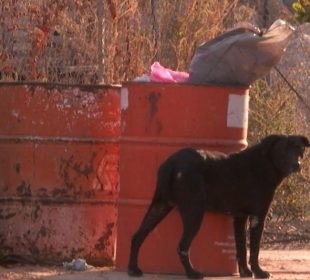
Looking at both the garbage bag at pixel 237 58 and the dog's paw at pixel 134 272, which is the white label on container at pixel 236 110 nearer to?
the garbage bag at pixel 237 58

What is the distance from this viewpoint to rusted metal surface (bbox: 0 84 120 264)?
9.83 meters

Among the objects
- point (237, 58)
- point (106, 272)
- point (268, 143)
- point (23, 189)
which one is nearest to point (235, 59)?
point (237, 58)

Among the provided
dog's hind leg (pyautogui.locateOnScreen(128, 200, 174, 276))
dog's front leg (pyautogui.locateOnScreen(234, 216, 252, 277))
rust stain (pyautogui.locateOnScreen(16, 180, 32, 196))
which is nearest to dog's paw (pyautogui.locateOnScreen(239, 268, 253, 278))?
dog's front leg (pyautogui.locateOnScreen(234, 216, 252, 277))

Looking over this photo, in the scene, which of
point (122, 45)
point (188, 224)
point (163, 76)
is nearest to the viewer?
point (188, 224)

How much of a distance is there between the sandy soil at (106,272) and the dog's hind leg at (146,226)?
0.12 metres

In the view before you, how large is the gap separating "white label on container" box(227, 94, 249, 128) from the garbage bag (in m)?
0.16

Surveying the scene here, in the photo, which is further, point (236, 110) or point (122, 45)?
point (122, 45)

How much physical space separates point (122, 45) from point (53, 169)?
326cm

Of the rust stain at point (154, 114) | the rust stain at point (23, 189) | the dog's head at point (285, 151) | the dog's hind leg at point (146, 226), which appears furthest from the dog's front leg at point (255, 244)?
the rust stain at point (23, 189)

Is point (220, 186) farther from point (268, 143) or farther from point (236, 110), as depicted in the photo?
point (236, 110)

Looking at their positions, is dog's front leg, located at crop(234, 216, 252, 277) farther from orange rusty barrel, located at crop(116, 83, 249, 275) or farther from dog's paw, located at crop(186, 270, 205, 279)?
dog's paw, located at crop(186, 270, 205, 279)

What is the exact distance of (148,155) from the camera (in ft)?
30.5

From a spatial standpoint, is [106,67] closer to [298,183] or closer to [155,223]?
[298,183]

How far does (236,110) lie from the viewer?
9359mm
